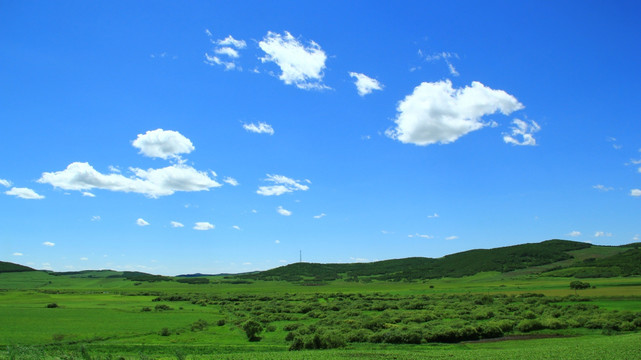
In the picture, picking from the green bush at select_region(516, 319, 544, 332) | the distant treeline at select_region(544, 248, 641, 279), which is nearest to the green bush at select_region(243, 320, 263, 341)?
the green bush at select_region(516, 319, 544, 332)

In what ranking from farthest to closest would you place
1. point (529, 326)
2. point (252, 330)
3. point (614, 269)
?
point (614, 269)
point (252, 330)
point (529, 326)

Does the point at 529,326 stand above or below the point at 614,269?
above

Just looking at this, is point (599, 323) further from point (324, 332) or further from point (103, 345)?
point (103, 345)

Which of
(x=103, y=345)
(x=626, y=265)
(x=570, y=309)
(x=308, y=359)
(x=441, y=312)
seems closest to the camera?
(x=308, y=359)

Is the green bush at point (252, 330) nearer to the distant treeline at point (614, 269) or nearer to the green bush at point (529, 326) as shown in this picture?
the green bush at point (529, 326)

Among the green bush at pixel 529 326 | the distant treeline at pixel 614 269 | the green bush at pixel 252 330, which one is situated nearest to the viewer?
the green bush at pixel 252 330

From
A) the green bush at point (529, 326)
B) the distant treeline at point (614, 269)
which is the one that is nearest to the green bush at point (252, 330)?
the green bush at point (529, 326)

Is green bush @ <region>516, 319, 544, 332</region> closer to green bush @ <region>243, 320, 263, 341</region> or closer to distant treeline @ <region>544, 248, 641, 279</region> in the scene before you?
green bush @ <region>243, 320, 263, 341</region>

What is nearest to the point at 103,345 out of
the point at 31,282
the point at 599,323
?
the point at 599,323

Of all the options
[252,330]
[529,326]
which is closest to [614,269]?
[529,326]

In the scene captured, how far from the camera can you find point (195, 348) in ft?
101

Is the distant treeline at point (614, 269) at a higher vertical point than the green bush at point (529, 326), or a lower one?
lower

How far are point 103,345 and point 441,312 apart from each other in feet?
131

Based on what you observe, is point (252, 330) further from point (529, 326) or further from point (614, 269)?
point (614, 269)
